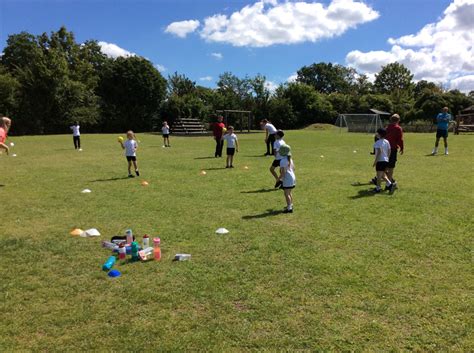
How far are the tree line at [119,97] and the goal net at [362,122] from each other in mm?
10589

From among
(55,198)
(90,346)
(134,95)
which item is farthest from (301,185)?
(134,95)

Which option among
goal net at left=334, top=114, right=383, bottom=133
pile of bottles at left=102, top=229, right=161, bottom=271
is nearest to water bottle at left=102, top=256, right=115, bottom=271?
pile of bottles at left=102, top=229, right=161, bottom=271

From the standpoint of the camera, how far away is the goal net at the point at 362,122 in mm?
47281

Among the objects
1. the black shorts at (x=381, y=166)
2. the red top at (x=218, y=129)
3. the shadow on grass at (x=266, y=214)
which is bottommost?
the shadow on grass at (x=266, y=214)

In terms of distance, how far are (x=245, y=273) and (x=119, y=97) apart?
2252 inches

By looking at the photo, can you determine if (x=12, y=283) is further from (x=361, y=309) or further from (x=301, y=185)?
(x=301, y=185)

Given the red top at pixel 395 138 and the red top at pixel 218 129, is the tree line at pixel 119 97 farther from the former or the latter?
the red top at pixel 395 138

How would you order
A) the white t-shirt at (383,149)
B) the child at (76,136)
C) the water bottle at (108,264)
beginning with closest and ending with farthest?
the water bottle at (108,264)
the white t-shirt at (383,149)
the child at (76,136)

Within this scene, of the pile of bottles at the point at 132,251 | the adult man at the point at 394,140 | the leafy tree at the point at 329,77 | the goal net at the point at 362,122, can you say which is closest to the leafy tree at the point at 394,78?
the leafy tree at the point at 329,77

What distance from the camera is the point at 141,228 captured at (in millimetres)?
7477

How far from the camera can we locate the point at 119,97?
58.1 metres

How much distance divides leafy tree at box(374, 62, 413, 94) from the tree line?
90.1ft

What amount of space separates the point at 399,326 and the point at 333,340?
0.77 m

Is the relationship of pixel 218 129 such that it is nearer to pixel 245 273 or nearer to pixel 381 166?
pixel 381 166
